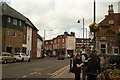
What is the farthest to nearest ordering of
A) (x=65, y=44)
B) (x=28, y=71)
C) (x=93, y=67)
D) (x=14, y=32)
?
(x=65, y=44) < (x=14, y=32) < (x=28, y=71) < (x=93, y=67)

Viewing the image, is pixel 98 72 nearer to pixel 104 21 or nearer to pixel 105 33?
pixel 105 33

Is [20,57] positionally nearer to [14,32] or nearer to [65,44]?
[14,32]

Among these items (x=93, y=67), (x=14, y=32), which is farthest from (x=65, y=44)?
(x=93, y=67)

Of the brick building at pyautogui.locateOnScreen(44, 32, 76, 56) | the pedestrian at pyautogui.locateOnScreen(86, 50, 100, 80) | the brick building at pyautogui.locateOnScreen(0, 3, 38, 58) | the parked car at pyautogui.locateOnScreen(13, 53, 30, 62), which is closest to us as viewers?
the pedestrian at pyautogui.locateOnScreen(86, 50, 100, 80)

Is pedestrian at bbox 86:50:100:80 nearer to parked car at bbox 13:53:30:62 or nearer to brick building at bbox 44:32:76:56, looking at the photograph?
parked car at bbox 13:53:30:62

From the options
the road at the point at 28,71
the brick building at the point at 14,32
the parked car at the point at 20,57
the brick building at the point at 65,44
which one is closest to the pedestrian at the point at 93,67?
the road at the point at 28,71

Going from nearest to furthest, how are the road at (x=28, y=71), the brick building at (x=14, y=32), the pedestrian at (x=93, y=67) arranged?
the pedestrian at (x=93, y=67), the road at (x=28, y=71), the brick building at (x=14, y=32)

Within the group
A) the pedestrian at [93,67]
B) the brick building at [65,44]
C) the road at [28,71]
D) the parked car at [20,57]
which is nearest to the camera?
the pedestrian at [93,67]

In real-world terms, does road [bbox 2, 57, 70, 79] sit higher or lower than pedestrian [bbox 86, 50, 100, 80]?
lower

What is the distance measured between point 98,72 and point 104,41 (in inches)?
1781

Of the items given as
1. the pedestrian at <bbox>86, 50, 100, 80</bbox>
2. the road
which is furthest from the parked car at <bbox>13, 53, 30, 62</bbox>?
the pedestrian at <bbox>86, 50, 100, 80</bbox>

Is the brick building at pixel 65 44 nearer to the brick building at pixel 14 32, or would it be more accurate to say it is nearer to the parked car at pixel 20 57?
the brick building at pixel 14 32

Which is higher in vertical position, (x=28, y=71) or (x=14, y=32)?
(x=14, y=32)

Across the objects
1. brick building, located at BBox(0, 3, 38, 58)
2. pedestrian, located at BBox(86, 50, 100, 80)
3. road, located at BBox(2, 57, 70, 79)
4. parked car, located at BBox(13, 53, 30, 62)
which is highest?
brick building, located at BBox(0, 3, 38, 58)
